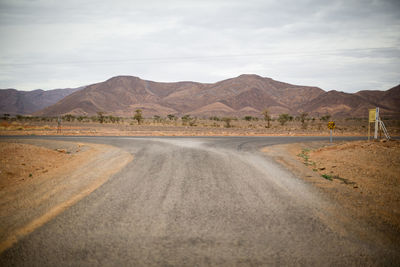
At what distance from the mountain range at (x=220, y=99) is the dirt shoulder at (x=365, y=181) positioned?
110 meters

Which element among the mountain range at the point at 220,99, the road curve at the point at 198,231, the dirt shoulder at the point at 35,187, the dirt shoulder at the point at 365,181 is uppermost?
the mountain range at the point at 220,99

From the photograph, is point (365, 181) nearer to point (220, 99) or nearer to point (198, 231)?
point (198, 231)

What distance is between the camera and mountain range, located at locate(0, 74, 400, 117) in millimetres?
134000

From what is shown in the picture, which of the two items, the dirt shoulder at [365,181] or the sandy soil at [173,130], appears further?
the sandy soil at [173,130]

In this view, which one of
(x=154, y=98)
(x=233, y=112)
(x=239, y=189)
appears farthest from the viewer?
(x=154, y=98)

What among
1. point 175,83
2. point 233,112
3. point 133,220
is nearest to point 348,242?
point 133,220

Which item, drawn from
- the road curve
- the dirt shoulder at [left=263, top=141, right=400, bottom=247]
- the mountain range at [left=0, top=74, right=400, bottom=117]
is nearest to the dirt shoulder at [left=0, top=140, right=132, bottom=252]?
the road curve

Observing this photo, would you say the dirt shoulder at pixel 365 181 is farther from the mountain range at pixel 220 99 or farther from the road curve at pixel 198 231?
the mountain range at pixel 220 99

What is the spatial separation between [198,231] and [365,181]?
659 cm

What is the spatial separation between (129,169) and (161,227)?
486cm

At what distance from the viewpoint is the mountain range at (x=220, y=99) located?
13400cm

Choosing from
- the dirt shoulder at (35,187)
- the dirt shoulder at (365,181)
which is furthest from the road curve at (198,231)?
the dirt shoulder at (365,181)

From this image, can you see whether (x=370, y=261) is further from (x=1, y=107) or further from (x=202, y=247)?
(x=1, y=107)

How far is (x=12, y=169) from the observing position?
9.75 metres
